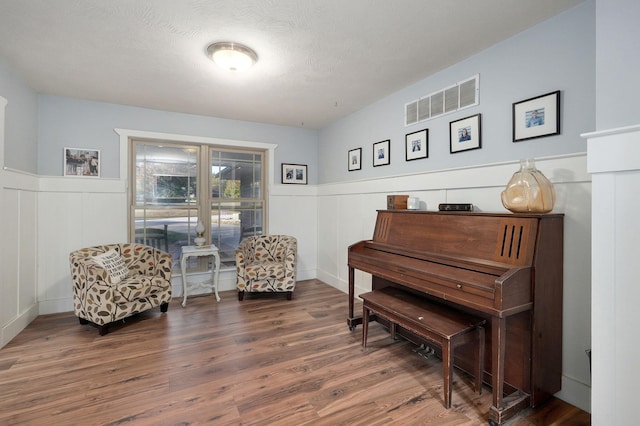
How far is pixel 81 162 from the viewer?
3607 mm

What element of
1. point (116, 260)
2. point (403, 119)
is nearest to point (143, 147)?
point (116, 260)

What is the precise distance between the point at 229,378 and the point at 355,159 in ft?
9.63

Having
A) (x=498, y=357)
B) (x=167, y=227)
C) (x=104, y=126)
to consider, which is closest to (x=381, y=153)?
(x=498, y=357)

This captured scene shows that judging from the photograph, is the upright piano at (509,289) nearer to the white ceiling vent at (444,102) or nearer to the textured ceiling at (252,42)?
the white ceiling vent at (444,102)

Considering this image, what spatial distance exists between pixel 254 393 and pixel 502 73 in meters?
2.97

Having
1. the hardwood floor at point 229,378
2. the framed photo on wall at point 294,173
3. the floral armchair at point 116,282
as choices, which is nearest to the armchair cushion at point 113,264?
the floral armchair at point 116,282

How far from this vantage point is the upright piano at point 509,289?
1718 millimetres

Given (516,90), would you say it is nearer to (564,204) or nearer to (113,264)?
(564,204)

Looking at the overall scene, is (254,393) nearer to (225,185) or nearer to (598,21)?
(598,21)

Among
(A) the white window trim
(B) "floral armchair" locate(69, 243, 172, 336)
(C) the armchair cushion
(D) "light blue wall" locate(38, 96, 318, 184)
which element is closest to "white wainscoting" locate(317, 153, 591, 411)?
(A) the white window trim

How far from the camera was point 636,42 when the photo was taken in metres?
1.30

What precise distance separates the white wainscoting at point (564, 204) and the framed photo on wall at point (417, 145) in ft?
0.70

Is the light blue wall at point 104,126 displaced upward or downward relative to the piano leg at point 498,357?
upward

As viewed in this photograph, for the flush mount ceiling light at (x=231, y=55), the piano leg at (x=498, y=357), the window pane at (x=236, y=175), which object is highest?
the flush mount ceiling light at (x=231, y=55)
